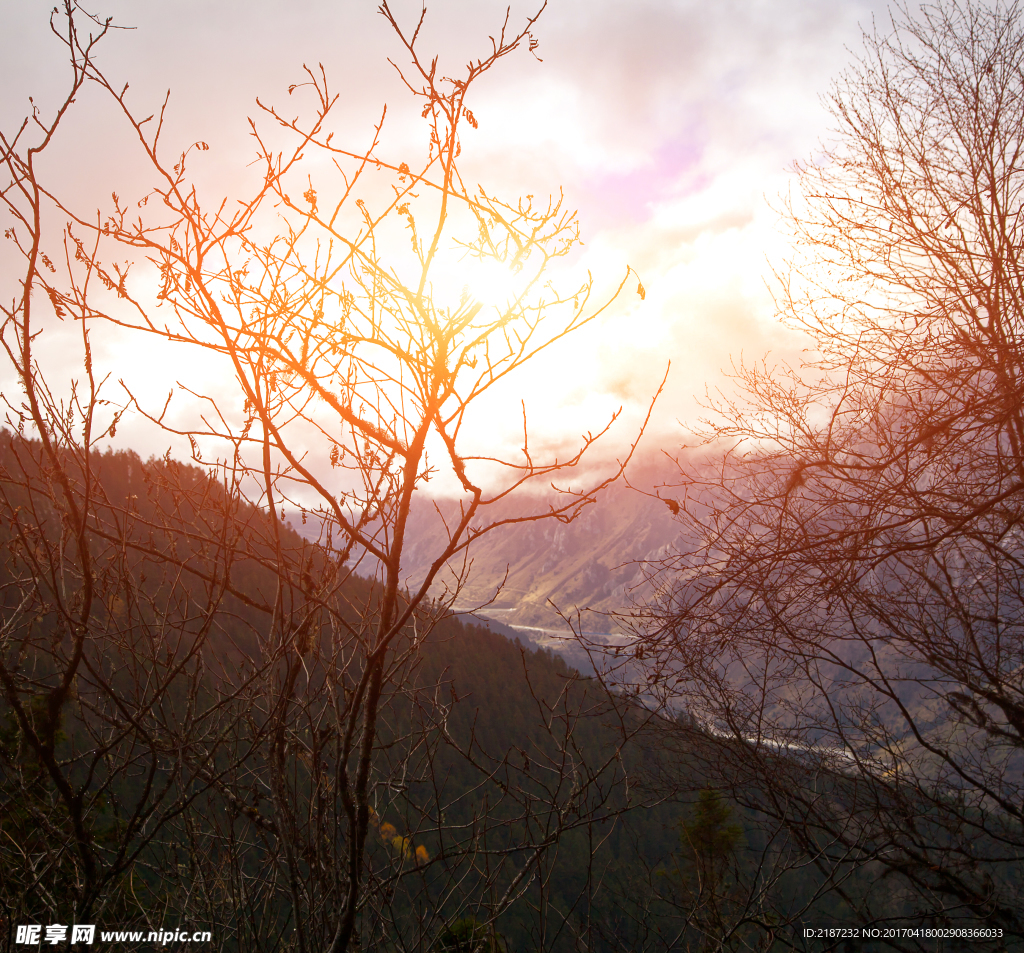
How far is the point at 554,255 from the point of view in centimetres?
178

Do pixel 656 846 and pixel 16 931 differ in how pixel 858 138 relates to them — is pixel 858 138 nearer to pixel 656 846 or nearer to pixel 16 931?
pixel 16 931

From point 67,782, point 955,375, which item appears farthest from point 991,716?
point 67,782

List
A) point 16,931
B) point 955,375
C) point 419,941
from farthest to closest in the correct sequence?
point 955,375 → point 419,941 → point 16,931

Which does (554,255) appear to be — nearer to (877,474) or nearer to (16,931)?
(16,931)

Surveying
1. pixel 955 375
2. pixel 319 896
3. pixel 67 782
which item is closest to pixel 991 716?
pixel 955 375

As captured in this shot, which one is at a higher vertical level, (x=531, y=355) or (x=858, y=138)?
(x=858, y=138)

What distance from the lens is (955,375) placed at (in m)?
3.88

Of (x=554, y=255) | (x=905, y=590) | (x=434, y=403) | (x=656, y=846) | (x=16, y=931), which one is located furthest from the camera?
(x=656, y=846)

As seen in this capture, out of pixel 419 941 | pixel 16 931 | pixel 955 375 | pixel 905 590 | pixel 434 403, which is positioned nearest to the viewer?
pixel 434 403

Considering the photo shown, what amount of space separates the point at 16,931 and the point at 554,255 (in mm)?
2847

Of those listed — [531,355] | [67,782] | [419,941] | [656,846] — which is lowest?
[656,846]

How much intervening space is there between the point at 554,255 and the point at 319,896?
7.70 ft

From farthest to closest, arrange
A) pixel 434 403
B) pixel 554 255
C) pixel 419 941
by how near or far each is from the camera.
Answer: pixel 419 941
pixel 554 255
pixel 434 403

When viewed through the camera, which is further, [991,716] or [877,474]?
[991,716]
